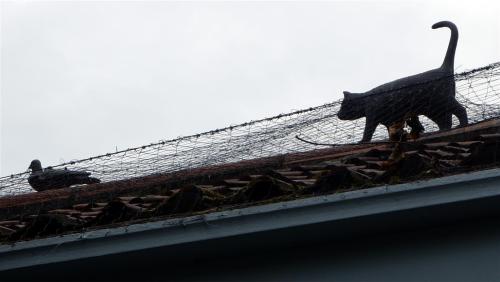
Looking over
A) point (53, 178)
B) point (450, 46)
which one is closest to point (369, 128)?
point (450, 46)

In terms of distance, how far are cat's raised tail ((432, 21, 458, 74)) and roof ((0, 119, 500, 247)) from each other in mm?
2092

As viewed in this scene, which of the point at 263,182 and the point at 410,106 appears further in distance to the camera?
the point at 410,106

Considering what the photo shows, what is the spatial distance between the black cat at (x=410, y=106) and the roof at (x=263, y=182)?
Result: 208 millimetres

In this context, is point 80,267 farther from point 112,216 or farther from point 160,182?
point 160,182

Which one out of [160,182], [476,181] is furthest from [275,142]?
[476,181]

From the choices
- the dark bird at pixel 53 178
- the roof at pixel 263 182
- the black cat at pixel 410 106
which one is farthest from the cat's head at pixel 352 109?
the dark bird at pixel 53 178

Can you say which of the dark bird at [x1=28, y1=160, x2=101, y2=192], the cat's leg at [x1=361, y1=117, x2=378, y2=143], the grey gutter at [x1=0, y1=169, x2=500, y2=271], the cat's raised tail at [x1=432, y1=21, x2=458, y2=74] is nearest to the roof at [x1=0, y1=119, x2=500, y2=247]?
the grey gutter at [x1=0, y1=169, x2=500, y2=271]

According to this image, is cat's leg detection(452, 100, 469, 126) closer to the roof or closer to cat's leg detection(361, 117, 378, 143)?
the roof

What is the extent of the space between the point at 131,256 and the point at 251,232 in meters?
0.52

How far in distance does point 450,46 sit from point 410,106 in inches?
96.7

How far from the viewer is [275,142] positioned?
562 cm

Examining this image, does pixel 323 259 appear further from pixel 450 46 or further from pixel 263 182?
pixel 450 46

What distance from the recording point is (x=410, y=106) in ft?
17.5

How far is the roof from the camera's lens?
3623 millimetres
